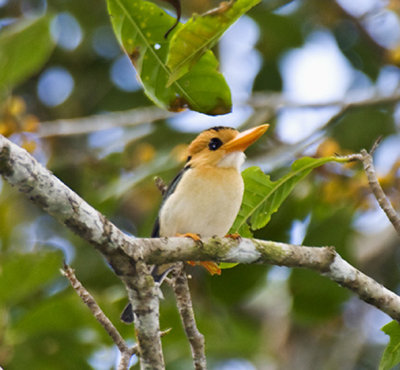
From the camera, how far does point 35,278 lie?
11.3 ft

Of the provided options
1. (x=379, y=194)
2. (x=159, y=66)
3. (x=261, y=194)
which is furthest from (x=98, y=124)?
(x=379, y=194)

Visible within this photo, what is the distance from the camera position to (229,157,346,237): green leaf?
9.04 ft

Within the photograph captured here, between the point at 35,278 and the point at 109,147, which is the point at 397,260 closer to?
the point at 109,147

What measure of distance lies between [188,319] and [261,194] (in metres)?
0.68

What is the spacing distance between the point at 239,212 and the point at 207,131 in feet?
1.90

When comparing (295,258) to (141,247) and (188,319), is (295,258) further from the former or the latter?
(141,247)

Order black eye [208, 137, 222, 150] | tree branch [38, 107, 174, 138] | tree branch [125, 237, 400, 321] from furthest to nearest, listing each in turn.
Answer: tree branch [38, 107, 174, 138]
black eye [208, 137, 222, 150]
tree branch [125, 237, 400, 321]

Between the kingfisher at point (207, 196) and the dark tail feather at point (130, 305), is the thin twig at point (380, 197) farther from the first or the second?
the dark tail feather at point (130, 305)

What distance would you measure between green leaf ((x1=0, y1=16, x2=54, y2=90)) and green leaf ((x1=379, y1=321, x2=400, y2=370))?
2.39 metres

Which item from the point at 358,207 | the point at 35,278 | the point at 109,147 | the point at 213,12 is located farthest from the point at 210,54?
the point at 109,147

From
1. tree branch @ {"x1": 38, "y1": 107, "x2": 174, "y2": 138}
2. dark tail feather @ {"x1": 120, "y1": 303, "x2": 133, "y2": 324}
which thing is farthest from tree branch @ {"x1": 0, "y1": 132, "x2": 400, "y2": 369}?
tree branch @ {"x1": 38, "y1": 107, "x2": 174, "y2": 138}

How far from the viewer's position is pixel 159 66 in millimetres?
2471

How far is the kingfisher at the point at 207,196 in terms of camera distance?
295 centimetres

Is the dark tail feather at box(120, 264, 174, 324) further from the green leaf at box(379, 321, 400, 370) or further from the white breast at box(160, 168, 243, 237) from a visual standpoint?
the green leaf at box(379, 321, 400, 370)
